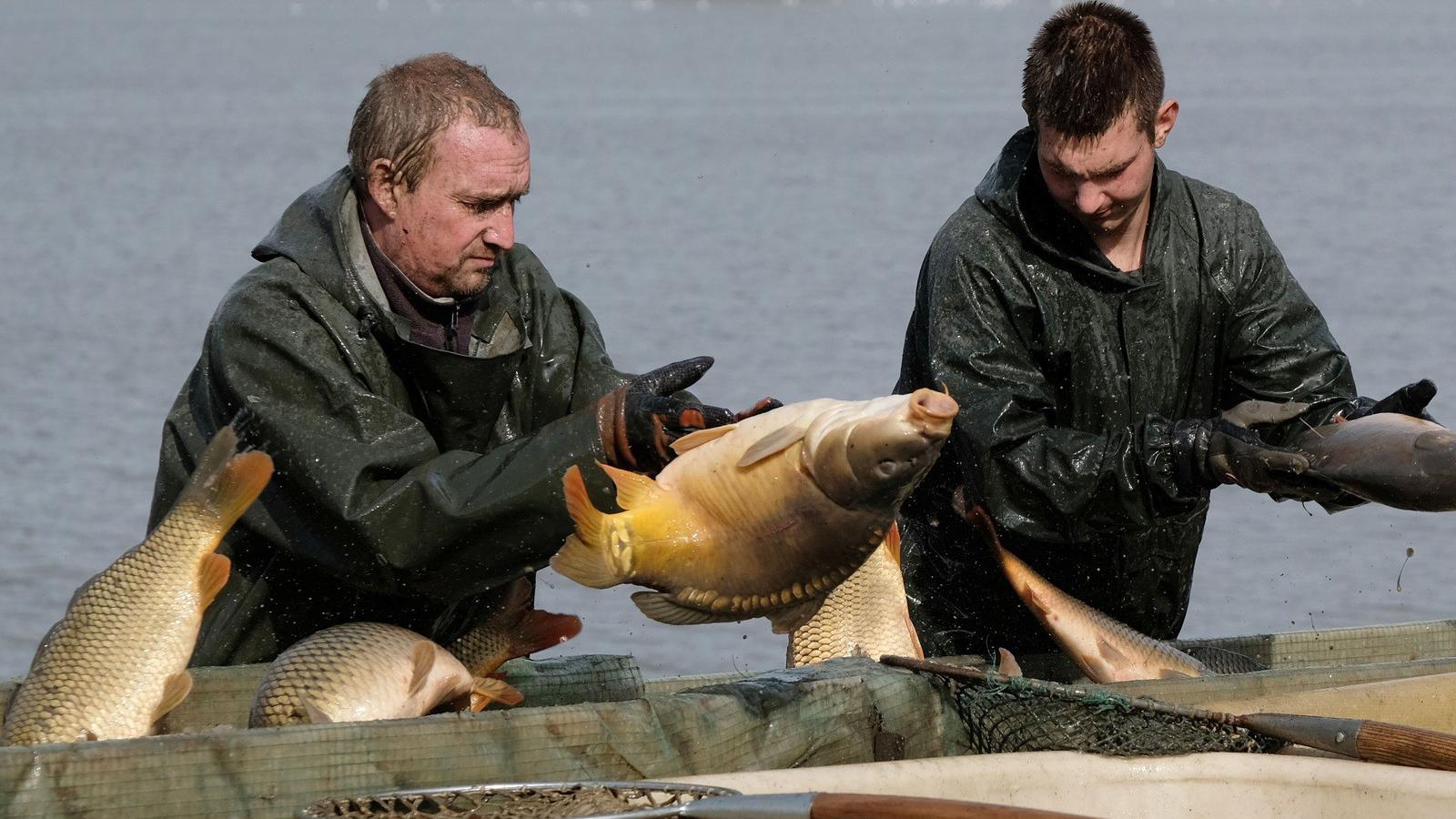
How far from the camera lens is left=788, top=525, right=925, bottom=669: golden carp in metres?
5.61

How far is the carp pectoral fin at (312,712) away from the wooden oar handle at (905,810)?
1.22 m

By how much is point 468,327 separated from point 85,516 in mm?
8701

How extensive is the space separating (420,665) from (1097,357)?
7.68 feet

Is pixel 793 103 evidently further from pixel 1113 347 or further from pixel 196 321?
pixel 1113 347

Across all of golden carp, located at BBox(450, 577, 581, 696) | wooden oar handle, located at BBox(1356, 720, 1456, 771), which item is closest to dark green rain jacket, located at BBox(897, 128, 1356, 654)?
wooden oar handle, located at BBox(1356, 720, 1456, 771)

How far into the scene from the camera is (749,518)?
391 cm

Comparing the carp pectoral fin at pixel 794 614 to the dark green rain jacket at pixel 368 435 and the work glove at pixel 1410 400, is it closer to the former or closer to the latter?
the dark green rain jacket at pixel 368 435

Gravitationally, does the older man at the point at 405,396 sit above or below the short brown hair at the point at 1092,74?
below

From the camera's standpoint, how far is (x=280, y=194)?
2584 cm

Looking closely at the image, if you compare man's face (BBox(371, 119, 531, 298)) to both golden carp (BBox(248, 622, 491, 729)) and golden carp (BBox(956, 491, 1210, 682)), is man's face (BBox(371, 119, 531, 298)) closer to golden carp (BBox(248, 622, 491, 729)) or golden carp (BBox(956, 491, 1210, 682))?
golden carp (BBox(248, 622, 491, 729))

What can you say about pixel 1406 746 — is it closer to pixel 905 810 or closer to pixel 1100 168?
pixel 905 810

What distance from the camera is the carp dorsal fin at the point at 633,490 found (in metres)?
3.96

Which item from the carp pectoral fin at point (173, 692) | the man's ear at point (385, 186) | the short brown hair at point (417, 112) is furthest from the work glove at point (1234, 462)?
the carp pectoral fin at point (173, 692)

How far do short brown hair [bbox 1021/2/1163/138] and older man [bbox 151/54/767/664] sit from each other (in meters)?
1.48
